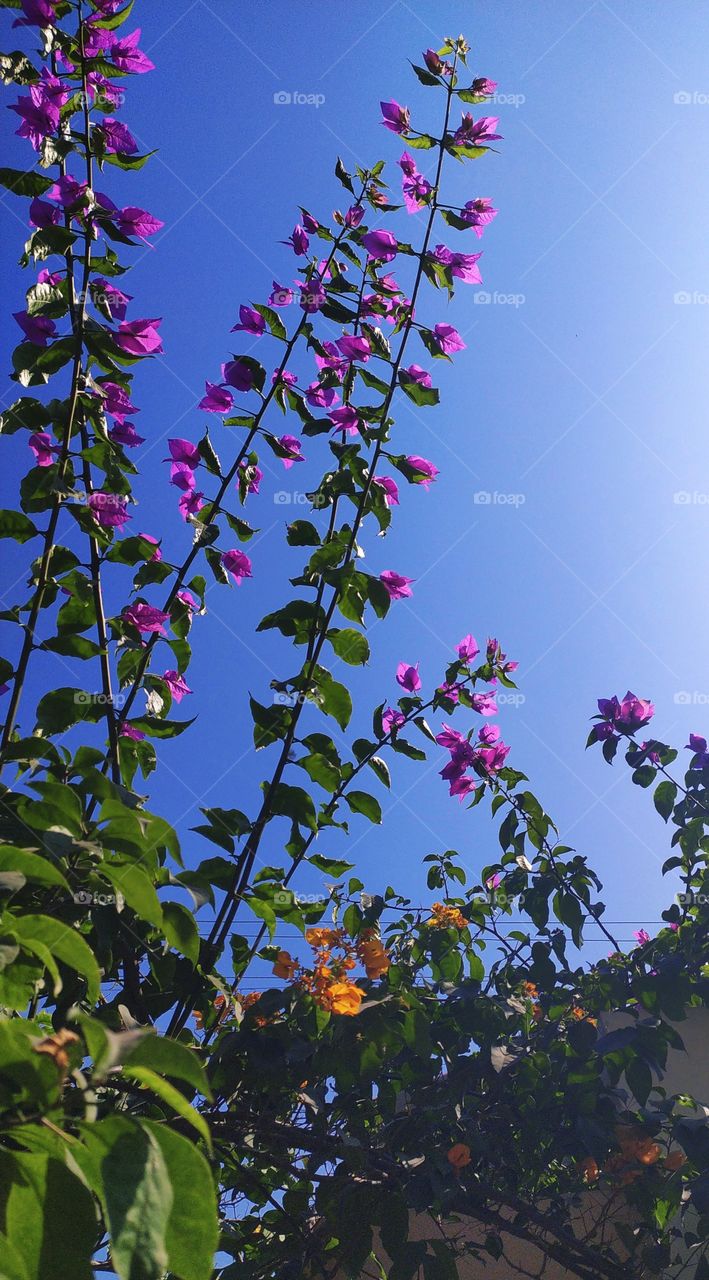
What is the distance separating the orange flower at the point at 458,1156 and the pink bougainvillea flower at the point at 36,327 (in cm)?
152

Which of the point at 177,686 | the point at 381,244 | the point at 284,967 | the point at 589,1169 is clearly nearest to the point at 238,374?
the point at 381,244

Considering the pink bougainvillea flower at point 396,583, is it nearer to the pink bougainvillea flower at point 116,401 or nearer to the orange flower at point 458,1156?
the pink bougainvillea flower at point 116,401

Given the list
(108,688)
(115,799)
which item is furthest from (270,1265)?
(115,799)

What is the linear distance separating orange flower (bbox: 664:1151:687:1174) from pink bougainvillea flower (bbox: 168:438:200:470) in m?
1.66

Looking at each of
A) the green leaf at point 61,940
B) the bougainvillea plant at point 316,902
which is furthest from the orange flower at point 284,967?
the green leaf at point 61,940

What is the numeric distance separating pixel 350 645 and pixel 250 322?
2.04 feet

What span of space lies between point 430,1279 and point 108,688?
1153 mm

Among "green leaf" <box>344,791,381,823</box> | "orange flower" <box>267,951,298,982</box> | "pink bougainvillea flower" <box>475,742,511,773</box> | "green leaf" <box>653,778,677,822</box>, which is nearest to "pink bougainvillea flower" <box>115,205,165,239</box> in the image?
"green leaf" <box>344,791,381,823</box>

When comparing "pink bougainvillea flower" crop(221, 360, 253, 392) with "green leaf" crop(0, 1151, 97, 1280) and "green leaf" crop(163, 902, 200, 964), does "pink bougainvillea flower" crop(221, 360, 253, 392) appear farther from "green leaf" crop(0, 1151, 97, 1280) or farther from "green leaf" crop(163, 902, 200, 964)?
"green leaf" crop(0, 1151, 97, 1280)

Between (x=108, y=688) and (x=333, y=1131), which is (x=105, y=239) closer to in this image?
(x=108, y=688)

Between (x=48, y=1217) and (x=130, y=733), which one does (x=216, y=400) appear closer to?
(x=130, y=733)

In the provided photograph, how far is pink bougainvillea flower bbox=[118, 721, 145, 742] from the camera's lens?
143 cm

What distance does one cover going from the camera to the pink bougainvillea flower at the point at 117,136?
1.36 meters

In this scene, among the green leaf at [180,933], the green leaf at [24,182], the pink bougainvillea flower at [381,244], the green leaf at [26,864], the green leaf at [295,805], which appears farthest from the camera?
the pink bougainvillea flower at [381,244]
